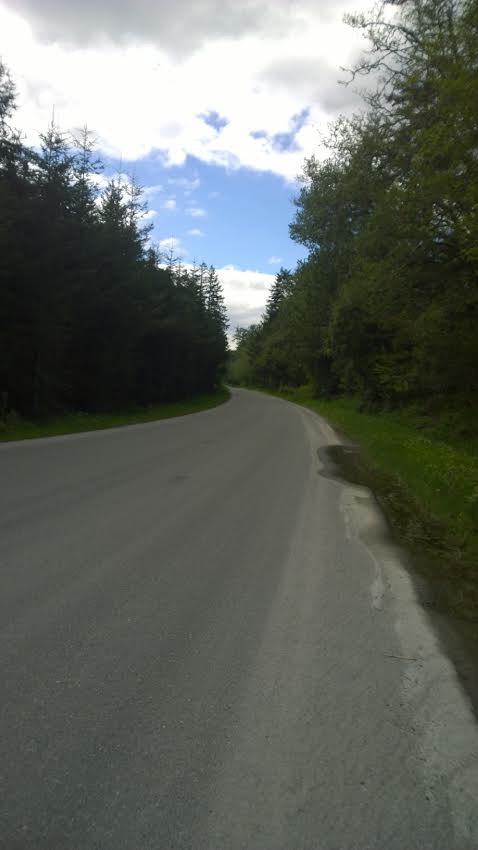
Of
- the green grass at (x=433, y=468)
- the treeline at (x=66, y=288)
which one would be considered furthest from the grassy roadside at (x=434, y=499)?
the treeline at (x=66, y=288)

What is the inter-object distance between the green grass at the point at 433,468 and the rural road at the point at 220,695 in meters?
1.62

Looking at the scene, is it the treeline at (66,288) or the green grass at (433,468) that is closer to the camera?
the green grass at (433,468)

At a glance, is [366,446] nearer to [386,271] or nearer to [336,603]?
[386,271]

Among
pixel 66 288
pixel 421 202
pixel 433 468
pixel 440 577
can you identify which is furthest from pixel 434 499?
pixel 66 288

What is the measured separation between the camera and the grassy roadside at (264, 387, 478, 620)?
20.4ft

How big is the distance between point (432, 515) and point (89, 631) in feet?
20.9

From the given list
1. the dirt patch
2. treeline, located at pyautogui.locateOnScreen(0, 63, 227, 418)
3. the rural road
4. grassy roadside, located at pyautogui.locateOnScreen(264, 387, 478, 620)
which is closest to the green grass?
grassy roadside, located at pyautogui.locateOnScreen(264, 387, 478, 620)

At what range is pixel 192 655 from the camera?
3.90 meters

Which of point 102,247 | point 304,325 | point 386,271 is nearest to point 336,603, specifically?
point 386,271

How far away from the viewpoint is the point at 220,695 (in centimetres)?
341

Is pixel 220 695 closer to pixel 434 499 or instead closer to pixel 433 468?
pixel 434 499

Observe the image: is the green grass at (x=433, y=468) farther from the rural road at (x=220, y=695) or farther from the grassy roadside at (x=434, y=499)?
the rural road at (x=220, y=695)

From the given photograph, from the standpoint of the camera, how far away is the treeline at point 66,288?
2091cm

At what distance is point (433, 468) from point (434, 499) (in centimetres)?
213
